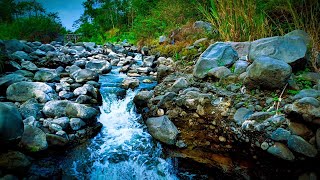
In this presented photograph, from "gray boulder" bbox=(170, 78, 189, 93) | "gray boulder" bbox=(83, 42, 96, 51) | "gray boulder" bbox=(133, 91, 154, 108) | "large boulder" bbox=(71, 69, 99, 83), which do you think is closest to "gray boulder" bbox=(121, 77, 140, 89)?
"large boulder" bbox=(71, 69, 99, 83)

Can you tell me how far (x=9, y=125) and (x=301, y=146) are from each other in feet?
9.74

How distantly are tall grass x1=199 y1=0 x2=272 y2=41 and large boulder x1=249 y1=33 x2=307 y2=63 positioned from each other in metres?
0.96

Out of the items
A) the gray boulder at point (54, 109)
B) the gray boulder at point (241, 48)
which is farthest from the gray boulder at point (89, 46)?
the gray boulder at point (241, 48)

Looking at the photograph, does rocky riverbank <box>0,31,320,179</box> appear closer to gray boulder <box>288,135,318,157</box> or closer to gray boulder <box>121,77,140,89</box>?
gray boulder <box>288,135,318,157</box>

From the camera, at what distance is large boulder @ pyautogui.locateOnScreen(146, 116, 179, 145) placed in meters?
3.10

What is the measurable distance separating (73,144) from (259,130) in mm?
2429

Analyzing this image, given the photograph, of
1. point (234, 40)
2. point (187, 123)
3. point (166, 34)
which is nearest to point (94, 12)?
point (166, 34)

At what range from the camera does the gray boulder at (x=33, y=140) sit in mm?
2707

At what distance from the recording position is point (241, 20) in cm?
459

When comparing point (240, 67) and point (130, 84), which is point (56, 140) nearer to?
point (130, 84)

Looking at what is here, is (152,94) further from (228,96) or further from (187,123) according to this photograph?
(228,96)

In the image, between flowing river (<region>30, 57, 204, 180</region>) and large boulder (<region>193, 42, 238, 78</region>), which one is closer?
flowing river (<region>30, 57, 204, 180</region>)

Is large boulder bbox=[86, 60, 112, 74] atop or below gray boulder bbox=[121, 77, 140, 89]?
atop

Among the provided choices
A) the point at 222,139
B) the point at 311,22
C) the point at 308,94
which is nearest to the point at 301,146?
the point at 308,94
